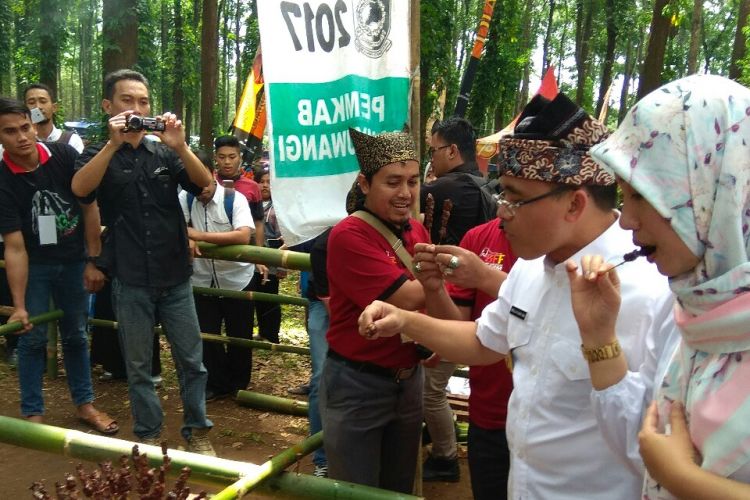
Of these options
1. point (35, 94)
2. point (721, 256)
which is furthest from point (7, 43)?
Result: point (721, 256)

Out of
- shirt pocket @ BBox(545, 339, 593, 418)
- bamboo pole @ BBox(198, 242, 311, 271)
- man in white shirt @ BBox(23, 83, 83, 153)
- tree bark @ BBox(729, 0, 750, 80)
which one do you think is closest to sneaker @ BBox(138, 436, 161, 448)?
bamboo pole @ BBox(198, 242, 311, 271)

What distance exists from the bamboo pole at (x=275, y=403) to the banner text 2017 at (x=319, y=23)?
2205 millimetres

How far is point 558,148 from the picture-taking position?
5.96 feet

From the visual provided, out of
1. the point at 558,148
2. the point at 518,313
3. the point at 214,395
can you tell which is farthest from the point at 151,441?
the point at 558,148

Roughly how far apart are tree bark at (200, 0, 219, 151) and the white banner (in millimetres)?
11879

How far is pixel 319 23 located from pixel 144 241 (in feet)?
5.55

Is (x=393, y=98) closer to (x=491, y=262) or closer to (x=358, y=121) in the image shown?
(x=358, y=121)

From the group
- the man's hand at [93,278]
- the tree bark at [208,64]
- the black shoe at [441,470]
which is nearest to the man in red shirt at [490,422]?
the black shoe at [441,470]

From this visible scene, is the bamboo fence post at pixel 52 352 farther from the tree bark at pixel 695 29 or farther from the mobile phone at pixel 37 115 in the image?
the tree bark at pixel 695 29

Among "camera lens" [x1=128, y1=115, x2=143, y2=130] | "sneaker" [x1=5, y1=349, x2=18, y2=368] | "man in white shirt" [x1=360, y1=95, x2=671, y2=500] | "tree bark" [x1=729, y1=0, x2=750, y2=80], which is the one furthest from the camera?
"tree bark" [x1=729, y1=0, x2=750, y2=80]

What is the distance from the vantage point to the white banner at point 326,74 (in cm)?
278

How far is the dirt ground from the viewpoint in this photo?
3939 millimetres

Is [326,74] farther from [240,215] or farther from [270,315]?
[270,315]

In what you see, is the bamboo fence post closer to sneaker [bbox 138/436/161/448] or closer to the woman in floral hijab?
sneaker [bbox 138/436/161/448]
